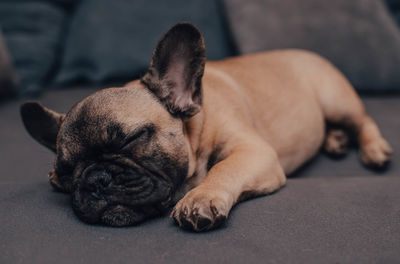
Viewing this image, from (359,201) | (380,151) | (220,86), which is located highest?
(220,86)

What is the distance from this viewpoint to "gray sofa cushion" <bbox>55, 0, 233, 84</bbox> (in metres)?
2.21

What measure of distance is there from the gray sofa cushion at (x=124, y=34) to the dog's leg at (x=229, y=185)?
1180 mm

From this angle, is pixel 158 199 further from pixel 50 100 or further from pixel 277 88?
pixel 50 100

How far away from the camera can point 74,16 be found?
237 cm

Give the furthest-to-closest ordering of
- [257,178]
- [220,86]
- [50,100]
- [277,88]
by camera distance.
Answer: [50,100] < [277,88] < [220,86] < [257,178]

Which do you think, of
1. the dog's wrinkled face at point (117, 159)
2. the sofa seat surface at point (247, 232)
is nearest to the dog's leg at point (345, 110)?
the sofa seat surface at point (247, 232)

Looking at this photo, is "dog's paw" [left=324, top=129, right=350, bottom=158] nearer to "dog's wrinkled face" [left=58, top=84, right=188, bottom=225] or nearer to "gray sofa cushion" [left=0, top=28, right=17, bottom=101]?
"dog's wrinkled face" [left=58, top=84, right=188, bottom=225]

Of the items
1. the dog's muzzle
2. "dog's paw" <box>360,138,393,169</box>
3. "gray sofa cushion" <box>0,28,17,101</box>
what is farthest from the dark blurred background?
the dog's muzzle

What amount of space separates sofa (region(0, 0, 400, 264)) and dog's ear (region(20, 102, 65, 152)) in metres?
0.15

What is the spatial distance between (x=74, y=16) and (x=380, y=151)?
1788 millimetres

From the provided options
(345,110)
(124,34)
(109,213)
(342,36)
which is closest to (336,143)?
(345,110)

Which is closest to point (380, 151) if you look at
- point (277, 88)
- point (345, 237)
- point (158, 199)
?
point (277, 88)

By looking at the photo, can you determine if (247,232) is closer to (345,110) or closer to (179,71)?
(179,71)

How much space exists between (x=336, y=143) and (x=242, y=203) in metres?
0.86
